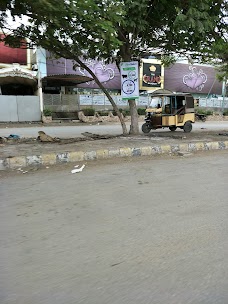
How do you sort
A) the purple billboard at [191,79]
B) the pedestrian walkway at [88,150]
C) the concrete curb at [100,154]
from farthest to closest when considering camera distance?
the purple billboard at [191,79], the pedestrian walkway at [88,150], the concrete curb at [100,154]

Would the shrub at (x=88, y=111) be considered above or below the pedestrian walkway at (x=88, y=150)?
above

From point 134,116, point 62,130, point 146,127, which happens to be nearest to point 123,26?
point 134,116

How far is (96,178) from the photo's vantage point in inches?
238

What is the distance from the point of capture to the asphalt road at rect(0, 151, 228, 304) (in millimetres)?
2471

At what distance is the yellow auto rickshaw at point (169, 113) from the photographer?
14430mm

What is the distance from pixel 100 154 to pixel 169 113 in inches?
293

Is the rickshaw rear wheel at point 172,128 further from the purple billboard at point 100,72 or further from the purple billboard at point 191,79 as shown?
the purple billboard at point 191,79

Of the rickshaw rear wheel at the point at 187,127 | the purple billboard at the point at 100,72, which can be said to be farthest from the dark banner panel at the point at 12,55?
the rickshaw rear wheel at the point at 187,127

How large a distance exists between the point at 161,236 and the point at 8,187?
3.03 m

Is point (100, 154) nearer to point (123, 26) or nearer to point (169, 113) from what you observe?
point (123, 26)

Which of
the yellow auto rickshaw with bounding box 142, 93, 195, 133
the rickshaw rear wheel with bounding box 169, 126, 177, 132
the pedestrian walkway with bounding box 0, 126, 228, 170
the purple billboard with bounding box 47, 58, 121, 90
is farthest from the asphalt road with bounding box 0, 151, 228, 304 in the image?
the purple billboard with bounding box 47, 58, 121, 90

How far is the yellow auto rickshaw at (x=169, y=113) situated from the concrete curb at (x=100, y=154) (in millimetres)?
4393

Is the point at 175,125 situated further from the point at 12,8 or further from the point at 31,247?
the point at 31,247

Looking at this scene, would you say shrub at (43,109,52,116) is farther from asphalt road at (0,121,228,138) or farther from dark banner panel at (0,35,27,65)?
asphalt road at (0,121,228,138)
